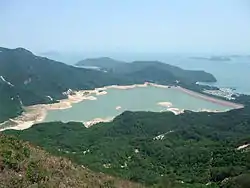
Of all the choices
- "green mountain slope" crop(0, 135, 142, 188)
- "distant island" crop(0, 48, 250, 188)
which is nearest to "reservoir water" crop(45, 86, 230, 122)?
"distant island" crop(0, 48, 250, 188)

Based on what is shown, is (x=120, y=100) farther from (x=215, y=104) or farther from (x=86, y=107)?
(x=215, y=104)

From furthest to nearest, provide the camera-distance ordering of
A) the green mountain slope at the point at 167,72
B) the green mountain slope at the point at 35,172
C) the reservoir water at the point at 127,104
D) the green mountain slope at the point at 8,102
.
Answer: the green mountain slope at the point at 167,72
the reservoir water at the point at 127,104
the green mountain slope at the point at 8,102
the green mountain slope at the point at 35,172

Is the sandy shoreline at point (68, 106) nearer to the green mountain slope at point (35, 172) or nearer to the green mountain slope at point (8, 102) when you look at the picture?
the green mountain slope at point (8, 102)

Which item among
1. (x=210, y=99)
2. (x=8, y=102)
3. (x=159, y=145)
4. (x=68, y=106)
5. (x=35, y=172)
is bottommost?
(x=68, y=106)

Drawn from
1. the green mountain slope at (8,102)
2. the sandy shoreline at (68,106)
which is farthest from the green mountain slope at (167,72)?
the green mountain slope at (8,102)

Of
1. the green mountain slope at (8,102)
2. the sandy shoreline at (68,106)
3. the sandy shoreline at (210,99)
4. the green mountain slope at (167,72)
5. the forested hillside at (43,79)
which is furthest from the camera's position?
the green mountain slope at (167,72)

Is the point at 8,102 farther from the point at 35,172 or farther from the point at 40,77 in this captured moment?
the point at 35,172

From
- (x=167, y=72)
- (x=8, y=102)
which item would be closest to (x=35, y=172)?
(x=8, y=102)
